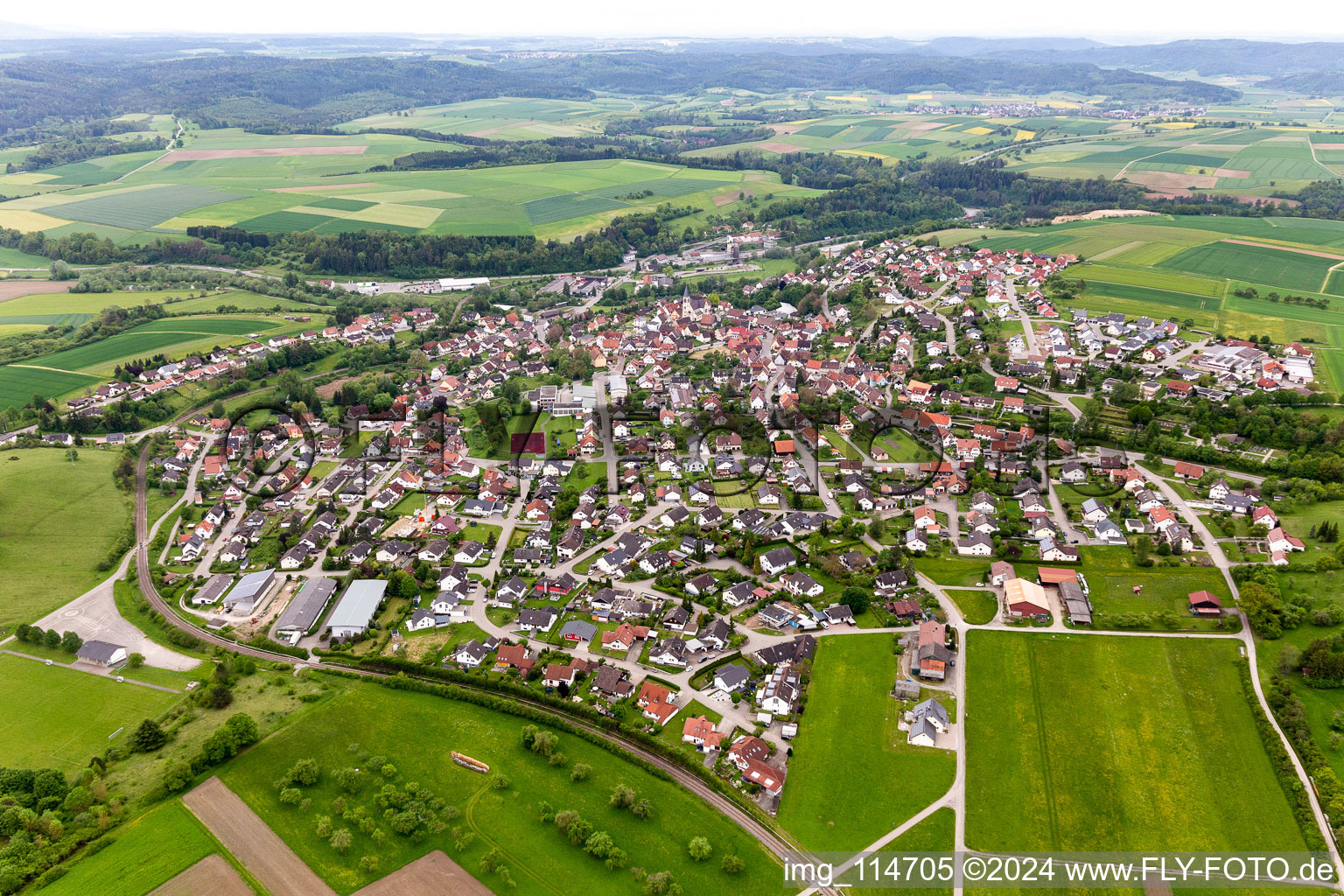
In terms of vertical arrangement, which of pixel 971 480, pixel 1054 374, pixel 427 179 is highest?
pixel 427 179

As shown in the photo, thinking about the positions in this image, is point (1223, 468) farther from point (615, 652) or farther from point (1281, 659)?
point (615, 652)

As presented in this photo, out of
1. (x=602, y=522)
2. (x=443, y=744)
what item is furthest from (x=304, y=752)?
(x=602, y=522)

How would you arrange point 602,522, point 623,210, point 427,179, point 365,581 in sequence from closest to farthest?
point 365,581, point 602,522, point 623,210, point 427,179

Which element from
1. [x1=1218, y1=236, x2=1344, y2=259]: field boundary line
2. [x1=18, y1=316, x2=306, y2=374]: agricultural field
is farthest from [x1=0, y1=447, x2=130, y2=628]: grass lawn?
[x1=1218, y1=236, x2=1344, y2=259]: field boundary line

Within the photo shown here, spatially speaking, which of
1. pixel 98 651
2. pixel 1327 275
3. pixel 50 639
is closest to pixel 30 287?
pixel 50 639

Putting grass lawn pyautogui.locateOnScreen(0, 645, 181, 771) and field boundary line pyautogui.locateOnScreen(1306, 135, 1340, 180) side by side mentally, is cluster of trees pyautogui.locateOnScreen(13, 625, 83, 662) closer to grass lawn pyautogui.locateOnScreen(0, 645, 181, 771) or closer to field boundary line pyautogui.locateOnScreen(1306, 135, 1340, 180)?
grass lawn pyautogui.locateOnScreen(0, 645, 181, 771)

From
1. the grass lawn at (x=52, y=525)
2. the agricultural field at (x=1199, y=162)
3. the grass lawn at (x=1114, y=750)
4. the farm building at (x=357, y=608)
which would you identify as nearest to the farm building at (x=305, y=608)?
the farm building at (x=357, y=608)

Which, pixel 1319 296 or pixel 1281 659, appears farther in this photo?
pixel 1319 296
